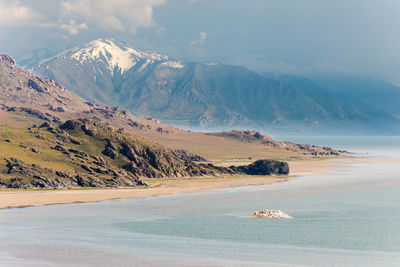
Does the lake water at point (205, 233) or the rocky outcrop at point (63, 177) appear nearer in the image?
the lake water at point (205, 233)

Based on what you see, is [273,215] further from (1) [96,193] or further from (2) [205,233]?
(1) [96,193]

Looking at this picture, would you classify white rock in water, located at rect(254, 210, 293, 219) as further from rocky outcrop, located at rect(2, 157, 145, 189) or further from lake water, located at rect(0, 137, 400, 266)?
rocky outcrop, located at rect(2, 157, 145, 189)

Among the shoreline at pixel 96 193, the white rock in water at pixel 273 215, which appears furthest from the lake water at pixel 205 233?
the shoreline at pixel 96 193

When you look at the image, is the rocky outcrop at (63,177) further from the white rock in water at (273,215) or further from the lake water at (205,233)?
the white rock in water at (273,215)

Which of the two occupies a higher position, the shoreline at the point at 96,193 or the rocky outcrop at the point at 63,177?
the rocky outcrop at the point at 63,177

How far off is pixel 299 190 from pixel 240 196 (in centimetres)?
2473

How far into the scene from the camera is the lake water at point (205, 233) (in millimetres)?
Result: 69562

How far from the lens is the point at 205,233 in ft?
294

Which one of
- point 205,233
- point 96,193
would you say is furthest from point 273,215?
point 96,193

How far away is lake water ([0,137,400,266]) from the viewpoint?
69562 mm

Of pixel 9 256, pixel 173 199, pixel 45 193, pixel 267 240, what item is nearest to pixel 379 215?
pixel 267 240

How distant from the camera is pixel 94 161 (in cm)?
19312

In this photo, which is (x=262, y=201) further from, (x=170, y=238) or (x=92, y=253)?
(x=92, y=253)

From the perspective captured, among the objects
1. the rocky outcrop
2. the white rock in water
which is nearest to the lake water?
the white rock in water
